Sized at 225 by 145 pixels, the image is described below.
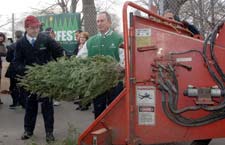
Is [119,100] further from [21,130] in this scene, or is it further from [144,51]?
[21,130]

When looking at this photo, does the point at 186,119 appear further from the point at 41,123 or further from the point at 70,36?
the point at 70,36

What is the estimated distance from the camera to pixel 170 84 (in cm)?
454

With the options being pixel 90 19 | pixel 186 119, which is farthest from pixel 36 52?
pixel 90 19

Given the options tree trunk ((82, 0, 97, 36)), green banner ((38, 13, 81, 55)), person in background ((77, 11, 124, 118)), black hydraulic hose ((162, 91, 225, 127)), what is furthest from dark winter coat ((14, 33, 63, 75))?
tree trunk ((82, 0, 97, 36))

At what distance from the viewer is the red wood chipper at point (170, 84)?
179 inches

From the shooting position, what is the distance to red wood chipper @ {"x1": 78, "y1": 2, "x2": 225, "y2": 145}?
455cm

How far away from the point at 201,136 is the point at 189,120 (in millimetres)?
228

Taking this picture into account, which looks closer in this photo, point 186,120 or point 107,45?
point 186,120

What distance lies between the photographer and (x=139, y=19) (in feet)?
15.2

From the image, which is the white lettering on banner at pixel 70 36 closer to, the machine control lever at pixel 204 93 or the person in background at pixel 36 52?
the person in background at pixel 36 52

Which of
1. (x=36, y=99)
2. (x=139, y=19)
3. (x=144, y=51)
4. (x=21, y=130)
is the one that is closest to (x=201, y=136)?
(x=144, y=51)

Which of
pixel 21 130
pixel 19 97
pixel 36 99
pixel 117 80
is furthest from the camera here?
pixel 19 97

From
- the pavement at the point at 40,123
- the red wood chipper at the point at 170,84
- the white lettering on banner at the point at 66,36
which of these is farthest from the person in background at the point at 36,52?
the white lettering on banner at the point at 66,36

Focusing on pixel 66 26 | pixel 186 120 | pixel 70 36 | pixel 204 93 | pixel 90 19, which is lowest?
pixel 186 120
